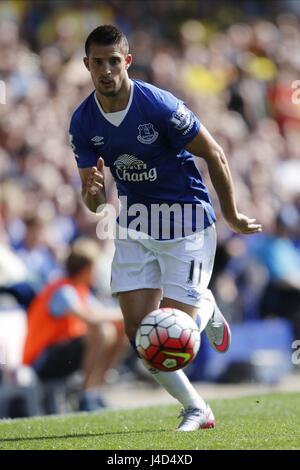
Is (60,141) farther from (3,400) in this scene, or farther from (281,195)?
(3,400)

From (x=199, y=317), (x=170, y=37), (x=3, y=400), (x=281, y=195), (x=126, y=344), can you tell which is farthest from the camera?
(x=170, y=37)

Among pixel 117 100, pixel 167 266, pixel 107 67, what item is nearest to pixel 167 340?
pixel 167 266

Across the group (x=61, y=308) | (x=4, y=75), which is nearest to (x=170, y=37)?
(x=4, y=75)

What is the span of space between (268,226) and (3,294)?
15.1 feet

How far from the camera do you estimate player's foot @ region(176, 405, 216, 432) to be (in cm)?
743

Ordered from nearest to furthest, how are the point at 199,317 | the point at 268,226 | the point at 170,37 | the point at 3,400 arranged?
the point at 199,317 → the point at 3,400 → the point at 268,226 → the point at 170,37

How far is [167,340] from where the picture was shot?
690cm

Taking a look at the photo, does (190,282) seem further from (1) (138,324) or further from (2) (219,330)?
(2) (219,330)

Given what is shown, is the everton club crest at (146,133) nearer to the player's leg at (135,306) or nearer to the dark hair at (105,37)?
the dark hair at (105,37)

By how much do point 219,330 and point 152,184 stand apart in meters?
1.32

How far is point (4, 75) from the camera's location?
15.2 m

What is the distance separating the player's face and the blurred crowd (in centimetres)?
477

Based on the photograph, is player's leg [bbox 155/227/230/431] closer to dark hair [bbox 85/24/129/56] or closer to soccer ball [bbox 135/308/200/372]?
soccer ball [bbox 135/308/200/372]

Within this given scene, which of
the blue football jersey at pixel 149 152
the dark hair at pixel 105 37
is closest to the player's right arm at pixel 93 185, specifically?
the blue football jersey at pixel 149 152
